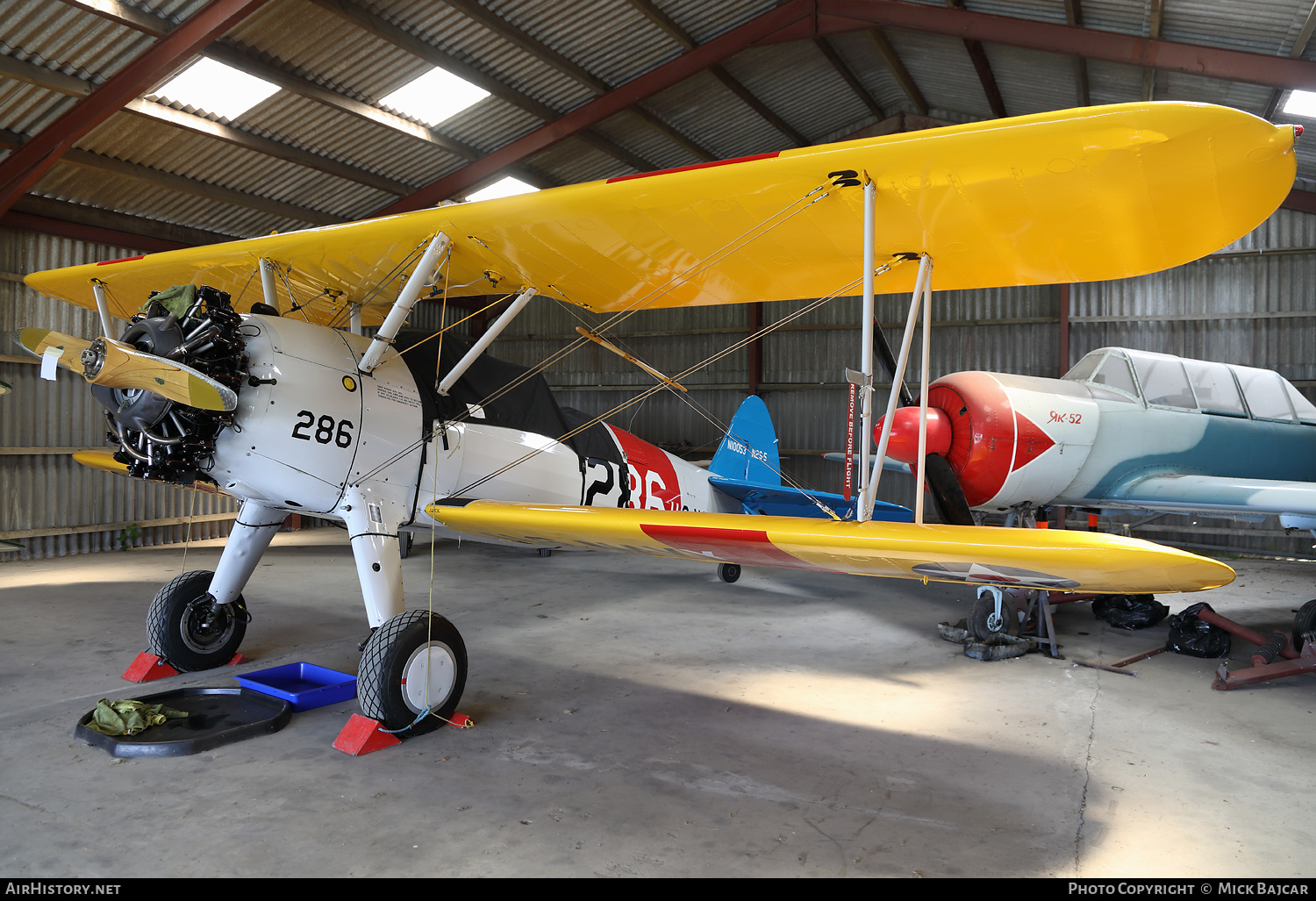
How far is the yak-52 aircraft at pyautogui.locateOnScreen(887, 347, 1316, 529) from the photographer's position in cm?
592

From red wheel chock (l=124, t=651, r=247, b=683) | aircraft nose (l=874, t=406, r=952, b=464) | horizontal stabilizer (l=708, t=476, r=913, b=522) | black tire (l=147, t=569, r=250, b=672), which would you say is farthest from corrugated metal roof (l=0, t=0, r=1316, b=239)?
red wheel chock (l=124, t=651, r=247, b=683)

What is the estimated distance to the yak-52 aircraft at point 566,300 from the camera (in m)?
2.92

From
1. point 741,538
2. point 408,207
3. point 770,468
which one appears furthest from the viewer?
point 408,207

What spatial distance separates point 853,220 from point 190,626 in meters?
4.50

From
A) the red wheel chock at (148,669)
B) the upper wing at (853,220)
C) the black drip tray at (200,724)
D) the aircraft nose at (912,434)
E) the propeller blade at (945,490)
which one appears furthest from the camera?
the aircraft nose at (912,434)

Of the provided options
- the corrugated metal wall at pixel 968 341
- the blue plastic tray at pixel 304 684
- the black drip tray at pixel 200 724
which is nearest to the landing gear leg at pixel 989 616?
the blue plastic tray at pixel 304 684

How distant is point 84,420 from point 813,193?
444 inches

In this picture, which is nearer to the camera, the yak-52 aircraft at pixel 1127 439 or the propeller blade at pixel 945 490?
the propeller blade at pixel 945 490

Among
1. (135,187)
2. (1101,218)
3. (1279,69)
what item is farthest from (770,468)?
(135,187)

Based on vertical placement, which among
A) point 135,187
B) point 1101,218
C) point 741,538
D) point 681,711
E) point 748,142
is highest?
point 748,142

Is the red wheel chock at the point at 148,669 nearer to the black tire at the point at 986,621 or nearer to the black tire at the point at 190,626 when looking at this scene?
the black tire at the point at 190,626

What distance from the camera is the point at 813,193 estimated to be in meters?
3.47

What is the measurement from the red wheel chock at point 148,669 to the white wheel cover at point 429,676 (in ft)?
6.75
